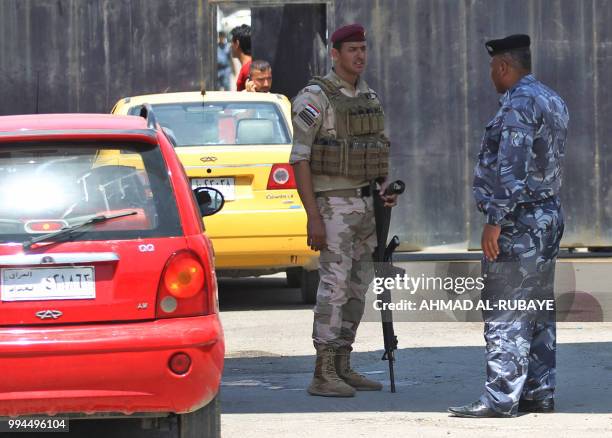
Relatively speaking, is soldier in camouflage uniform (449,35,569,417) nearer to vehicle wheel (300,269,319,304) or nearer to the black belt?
the black belt

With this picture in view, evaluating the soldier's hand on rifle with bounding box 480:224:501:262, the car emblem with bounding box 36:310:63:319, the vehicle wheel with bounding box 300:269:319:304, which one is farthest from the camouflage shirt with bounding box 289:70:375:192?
the vehicle wheel with bounding box 300:269:319:304

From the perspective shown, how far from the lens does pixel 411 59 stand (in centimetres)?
1341

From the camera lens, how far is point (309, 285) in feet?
36.4

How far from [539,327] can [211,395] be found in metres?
1.97

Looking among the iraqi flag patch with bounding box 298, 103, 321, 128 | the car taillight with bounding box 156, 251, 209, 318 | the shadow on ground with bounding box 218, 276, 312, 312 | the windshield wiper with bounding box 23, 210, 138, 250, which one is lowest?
the shadow on ground with bounding box 218, 276, 312, 312

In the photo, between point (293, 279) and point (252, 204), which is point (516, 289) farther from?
point (293, 279)

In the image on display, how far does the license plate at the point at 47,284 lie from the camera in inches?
206

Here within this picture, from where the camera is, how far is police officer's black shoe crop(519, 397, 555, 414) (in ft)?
22.0

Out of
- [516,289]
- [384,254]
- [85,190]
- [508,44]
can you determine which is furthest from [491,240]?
[85,190]

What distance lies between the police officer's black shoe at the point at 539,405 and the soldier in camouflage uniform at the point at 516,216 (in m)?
0.20

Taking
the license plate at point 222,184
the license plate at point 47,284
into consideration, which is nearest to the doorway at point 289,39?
the license plate at point 222,184

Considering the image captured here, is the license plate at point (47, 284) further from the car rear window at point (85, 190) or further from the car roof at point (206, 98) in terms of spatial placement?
the car roof at point (206, 98)

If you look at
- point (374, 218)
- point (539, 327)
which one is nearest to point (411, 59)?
point (374, 218)

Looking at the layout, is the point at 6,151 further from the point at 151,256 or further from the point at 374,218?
the point at 374,218
